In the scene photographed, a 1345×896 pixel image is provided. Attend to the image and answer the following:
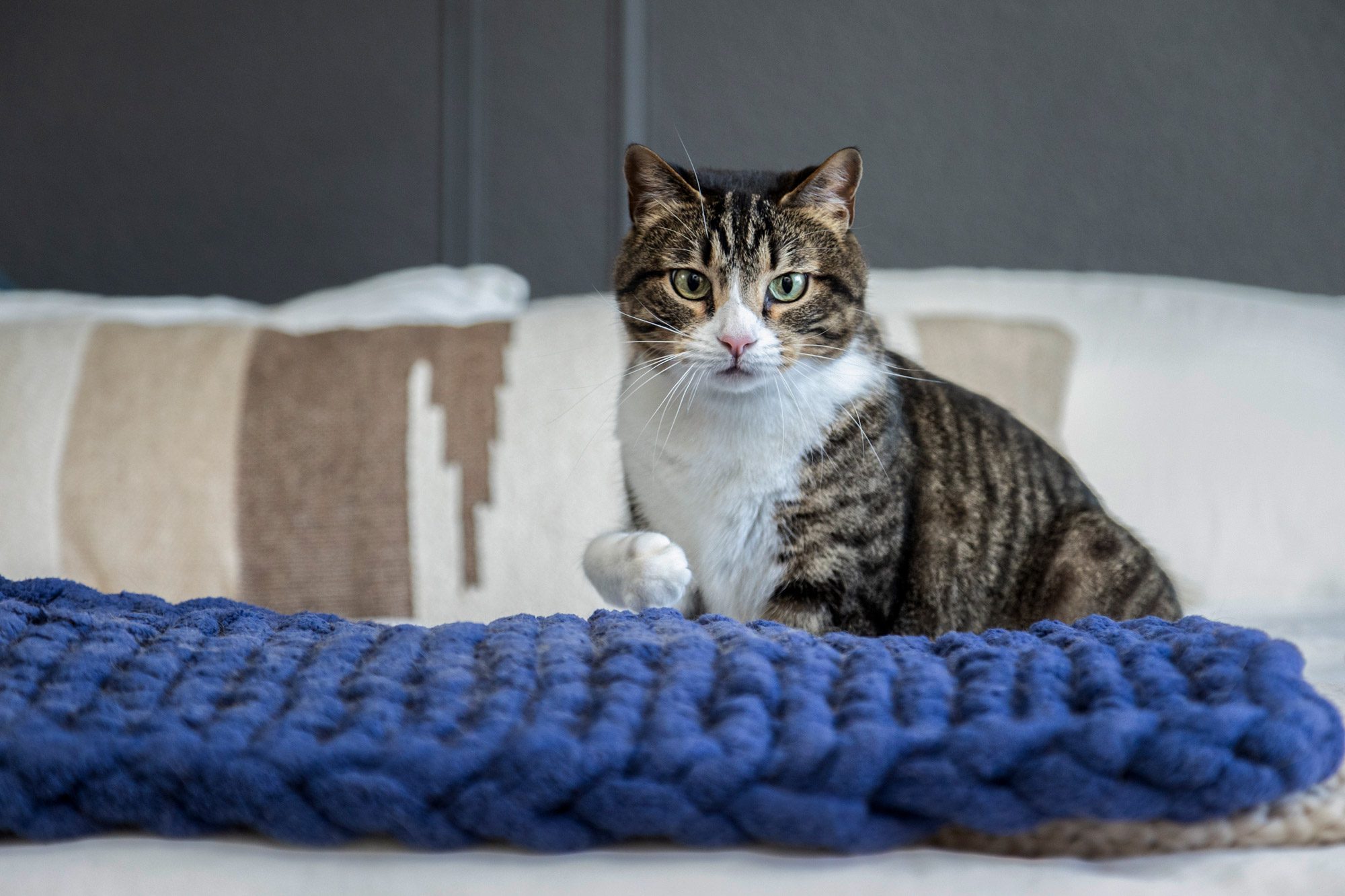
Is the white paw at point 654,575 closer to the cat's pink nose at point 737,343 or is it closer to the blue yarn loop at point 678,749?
the cat's pink nose at point 737,343

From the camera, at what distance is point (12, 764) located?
44 centimetres

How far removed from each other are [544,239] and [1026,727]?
1.86 meters

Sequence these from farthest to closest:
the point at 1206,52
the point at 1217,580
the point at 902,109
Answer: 1. the point at 902,109
2. the point at 1206,52
3. the point at 1217,580

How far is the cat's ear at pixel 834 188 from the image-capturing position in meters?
0.95

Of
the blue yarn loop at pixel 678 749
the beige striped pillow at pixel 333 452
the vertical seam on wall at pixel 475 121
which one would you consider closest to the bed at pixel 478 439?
the beige striped pillow at pixel 333 452

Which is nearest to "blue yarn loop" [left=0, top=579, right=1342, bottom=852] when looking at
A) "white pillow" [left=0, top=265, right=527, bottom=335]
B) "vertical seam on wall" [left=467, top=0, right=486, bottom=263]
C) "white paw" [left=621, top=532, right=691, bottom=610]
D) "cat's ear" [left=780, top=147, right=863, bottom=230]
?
"white paw" [left=621, top=532, right=691, bottom=610]

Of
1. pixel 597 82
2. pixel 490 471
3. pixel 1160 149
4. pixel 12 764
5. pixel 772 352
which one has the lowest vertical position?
pixel 490 471

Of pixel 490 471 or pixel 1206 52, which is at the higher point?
pixel 1206 52

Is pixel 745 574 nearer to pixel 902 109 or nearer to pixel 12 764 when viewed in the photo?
pixel 12 764

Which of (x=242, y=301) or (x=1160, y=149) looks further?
(x=242, y=301)

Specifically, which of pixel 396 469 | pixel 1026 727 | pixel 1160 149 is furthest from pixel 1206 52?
pixel 1026 727

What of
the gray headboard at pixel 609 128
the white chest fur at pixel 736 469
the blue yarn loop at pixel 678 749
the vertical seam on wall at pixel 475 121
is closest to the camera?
the blue yarn loop at pixel 678 749

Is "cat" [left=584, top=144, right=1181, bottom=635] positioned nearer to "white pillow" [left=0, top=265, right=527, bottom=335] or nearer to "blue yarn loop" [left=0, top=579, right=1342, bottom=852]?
"blue yarn loop" [left=0, top=579, right=1342, bottom=852]

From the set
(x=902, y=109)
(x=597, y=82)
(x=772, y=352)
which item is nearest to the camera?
(x=772, y=352)
